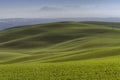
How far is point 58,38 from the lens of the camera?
4589 inches

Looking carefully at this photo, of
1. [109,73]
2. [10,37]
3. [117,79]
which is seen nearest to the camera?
[117,79]

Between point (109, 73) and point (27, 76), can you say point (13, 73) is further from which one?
point (109, 73)

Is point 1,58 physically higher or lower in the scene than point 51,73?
lower

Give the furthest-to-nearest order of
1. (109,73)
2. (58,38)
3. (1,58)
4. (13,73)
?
(58,38)
(1,58)
(13,73)
(109,73)

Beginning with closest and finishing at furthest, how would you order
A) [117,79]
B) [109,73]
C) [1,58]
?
[117,79], [109,73], [1,58]

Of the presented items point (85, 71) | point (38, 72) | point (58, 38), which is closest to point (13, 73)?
point (38, 72)

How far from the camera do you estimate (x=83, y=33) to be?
120438mm

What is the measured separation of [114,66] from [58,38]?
3612 inches

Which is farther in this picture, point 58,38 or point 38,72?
point 58,38

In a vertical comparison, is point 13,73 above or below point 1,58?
above

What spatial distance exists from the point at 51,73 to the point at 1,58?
1611 inches

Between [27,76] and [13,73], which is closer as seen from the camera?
[27,76]

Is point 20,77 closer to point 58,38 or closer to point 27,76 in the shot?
point 27,76

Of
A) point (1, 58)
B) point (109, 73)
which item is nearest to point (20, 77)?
point (109, 73)
